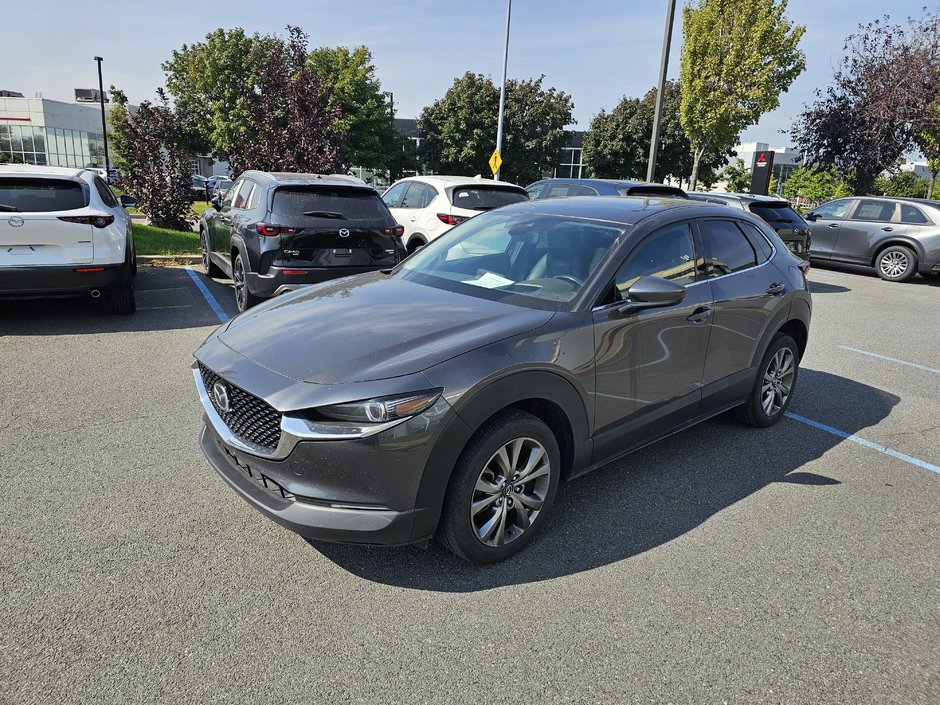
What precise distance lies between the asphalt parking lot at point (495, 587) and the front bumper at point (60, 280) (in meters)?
2.27

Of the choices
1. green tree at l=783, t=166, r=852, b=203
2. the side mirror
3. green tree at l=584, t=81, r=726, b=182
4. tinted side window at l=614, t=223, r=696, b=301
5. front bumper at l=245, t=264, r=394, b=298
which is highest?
green tree at l=584, t=81, r=726, b=182

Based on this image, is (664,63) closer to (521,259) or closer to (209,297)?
(209,297)

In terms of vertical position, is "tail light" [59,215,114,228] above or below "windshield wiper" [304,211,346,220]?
below

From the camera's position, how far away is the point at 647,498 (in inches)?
153

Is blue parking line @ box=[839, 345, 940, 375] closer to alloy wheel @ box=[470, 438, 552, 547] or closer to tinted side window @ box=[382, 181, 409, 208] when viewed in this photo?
alloy wheel @ box=[470, 438, 552, 547]

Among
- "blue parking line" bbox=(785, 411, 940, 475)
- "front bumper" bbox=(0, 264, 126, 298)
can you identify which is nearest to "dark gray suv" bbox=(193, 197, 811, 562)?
"blue parking line" bbox=(785, 411, 940, 475)

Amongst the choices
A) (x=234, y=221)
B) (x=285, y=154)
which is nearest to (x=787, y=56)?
(x=285, y=154)

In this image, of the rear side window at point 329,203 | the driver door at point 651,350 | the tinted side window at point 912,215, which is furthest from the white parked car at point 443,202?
the tinted side window at point 912,215

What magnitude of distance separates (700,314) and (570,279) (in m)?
0.96

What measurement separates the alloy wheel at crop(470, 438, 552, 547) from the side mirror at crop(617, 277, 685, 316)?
0.93 metres

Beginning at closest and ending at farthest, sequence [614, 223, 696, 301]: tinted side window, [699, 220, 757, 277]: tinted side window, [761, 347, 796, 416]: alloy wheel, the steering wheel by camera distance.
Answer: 1. the steering wheel
2. [614, 223, 696, 301]: tinted side window
3. [699, 220, 757, 277]: tinted side window
4. [761, 347, 796, 416]: alloy wheel

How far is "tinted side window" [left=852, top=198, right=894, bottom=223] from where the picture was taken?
1409cm

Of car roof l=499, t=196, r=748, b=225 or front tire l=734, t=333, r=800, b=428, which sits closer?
car roof l=499, t=196, r=748, b=225

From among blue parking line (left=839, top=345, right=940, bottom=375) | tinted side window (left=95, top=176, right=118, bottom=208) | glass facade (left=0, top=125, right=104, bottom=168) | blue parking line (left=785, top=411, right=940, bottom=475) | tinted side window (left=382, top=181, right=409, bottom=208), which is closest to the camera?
blue parking line (left=785, top=411, right=940, bottom=475)
